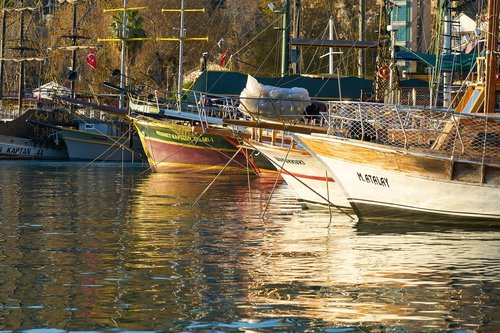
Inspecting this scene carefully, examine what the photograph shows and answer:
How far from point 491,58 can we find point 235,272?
11.2m

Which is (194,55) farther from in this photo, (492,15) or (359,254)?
(359,254)

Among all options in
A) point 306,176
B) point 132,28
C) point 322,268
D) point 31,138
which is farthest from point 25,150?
point 322,268

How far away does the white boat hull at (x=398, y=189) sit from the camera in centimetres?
2417

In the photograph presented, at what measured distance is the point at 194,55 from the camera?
90125 millimetres

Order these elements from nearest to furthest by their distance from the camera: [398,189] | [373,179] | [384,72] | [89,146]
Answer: [398,189], [373,179], [384,72], [89,146]

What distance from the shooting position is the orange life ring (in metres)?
44.7

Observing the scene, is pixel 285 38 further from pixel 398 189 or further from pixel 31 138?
pixel 398 189

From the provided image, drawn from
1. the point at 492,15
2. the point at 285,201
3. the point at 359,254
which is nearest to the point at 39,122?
the point at 285,201

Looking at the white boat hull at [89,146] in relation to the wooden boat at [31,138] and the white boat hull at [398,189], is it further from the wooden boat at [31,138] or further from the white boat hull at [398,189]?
the white boat hull at [398,189]

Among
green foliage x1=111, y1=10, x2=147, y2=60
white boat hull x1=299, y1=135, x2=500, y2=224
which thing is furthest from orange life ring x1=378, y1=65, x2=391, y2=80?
green foliage x1=111, y1=10, x2=147, y2=60

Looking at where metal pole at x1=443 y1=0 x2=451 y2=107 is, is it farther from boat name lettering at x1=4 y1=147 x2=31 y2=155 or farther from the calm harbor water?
boat name lettering at x1=4 y1=147 x2=31 y2=155

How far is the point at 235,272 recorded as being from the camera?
1766 cm

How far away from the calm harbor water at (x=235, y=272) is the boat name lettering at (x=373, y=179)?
3.21 ft

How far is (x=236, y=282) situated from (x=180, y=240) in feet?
18.4
